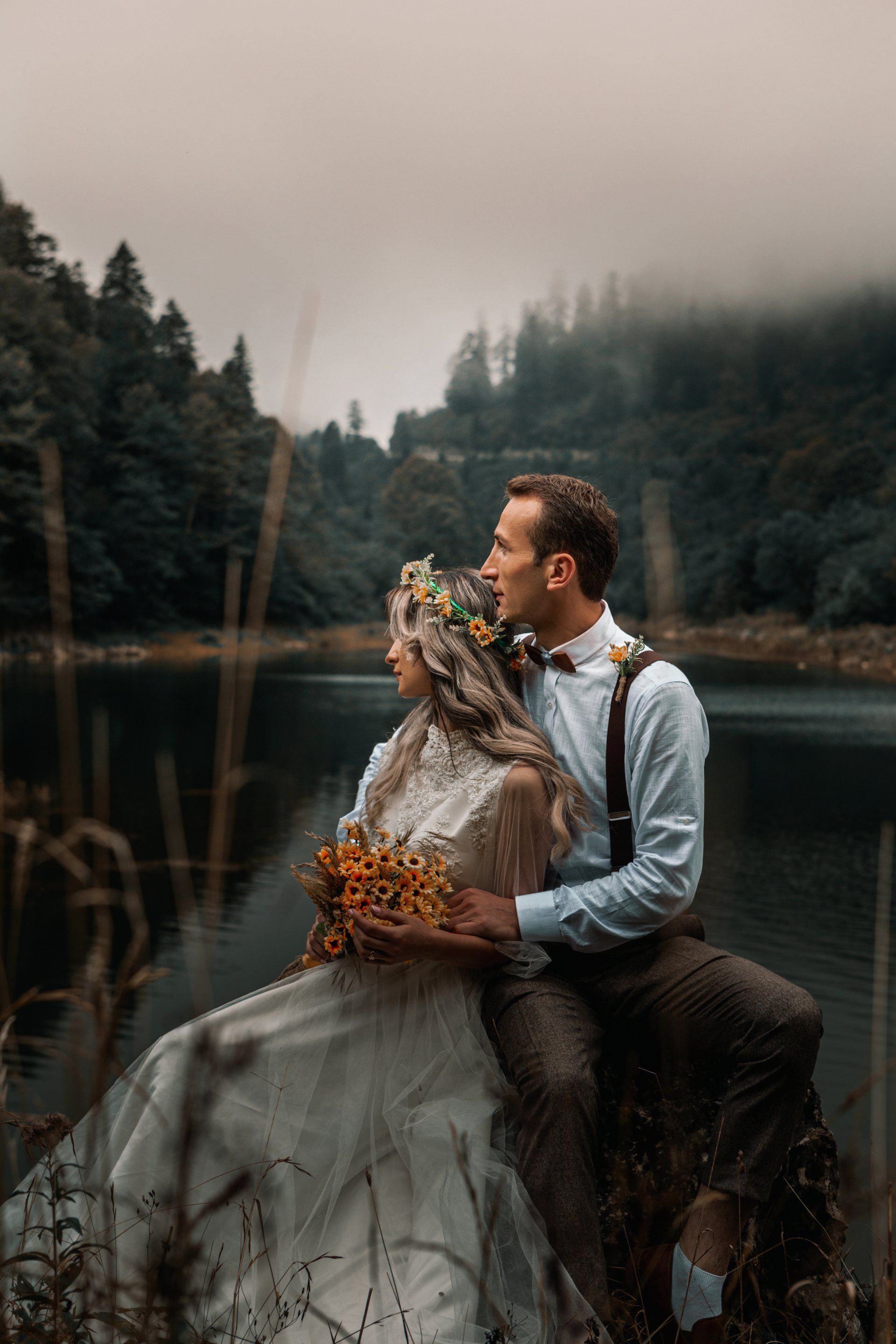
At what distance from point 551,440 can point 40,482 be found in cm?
4349

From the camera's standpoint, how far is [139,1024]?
674cm

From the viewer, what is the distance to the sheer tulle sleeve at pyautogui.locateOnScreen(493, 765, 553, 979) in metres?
2.37

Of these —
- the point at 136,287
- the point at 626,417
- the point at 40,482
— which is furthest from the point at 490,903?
the point at 626,417

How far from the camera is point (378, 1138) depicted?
2.08 meters

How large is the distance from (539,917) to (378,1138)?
1.75ft

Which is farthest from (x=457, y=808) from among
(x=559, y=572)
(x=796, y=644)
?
(x=796, y=644)

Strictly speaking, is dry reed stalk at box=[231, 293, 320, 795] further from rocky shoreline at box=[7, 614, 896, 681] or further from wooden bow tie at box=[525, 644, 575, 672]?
rocky shoreline at box=[7, 614, 896, 681]

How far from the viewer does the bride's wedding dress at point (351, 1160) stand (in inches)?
71.2

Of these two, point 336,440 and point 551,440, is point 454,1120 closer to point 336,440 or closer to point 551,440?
point 551,440

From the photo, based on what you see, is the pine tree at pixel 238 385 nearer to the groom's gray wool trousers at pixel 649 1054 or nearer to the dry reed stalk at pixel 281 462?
the groom's gray wool trousers at pixel 649 1054

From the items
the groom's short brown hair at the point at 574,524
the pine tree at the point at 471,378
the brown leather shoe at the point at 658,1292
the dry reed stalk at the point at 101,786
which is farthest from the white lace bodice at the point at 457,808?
the pine tree at the point at 471,378

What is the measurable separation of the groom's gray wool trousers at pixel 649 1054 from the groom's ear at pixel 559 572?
2.79 feet

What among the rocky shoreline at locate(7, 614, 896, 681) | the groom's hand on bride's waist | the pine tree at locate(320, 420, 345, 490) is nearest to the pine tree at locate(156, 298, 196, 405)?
the rocky shoreline at locate(7, 614, 896, 681)

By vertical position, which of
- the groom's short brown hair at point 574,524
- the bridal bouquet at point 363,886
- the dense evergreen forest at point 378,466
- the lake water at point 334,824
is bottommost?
the lake water at point 334,824
